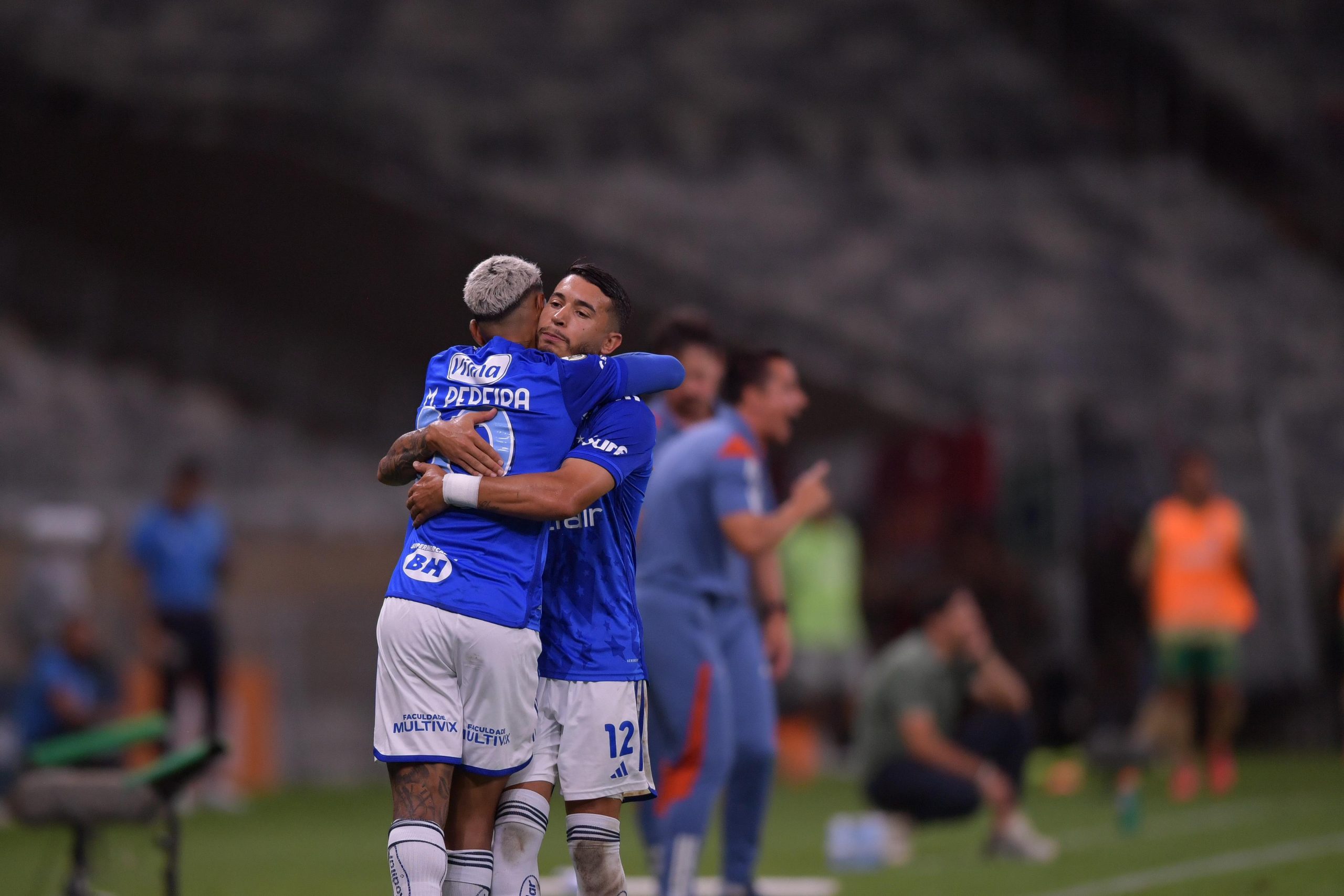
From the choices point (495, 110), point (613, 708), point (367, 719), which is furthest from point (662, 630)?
point (495, 110)

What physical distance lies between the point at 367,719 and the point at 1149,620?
6.86 metres

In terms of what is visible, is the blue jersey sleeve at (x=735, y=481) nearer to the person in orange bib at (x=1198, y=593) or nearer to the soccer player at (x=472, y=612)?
the soccer player at (x=472, y=612)

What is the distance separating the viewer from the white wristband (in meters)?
4.46

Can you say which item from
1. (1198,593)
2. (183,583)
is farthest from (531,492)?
(1198,593)

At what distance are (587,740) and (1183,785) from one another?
896 cm

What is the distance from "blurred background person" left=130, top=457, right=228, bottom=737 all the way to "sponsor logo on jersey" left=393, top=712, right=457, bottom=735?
843 cm

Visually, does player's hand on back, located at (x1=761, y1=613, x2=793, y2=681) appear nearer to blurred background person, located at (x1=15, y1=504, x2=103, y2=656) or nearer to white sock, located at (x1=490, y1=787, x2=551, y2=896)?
white sock, located at (x1=490, y1=787, x2=551, y2=896)

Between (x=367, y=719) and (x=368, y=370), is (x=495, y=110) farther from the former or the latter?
(x=367, y=719)

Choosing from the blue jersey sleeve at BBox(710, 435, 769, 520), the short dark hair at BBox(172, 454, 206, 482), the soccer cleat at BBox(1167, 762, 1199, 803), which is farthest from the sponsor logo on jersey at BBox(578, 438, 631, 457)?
the soccer cleat at BBox(1167, 762, 1199, 803)

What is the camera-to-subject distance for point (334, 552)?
1577 centimetres

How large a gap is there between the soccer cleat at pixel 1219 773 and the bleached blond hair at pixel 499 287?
959 centimetres

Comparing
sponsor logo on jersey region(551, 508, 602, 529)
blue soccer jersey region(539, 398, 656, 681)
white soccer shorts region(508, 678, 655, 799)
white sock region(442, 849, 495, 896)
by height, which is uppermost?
sponsor logo on jersey region(551, 508, 602, 529)

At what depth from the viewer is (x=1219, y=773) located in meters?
13.0

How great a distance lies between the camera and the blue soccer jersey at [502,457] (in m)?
4.51
